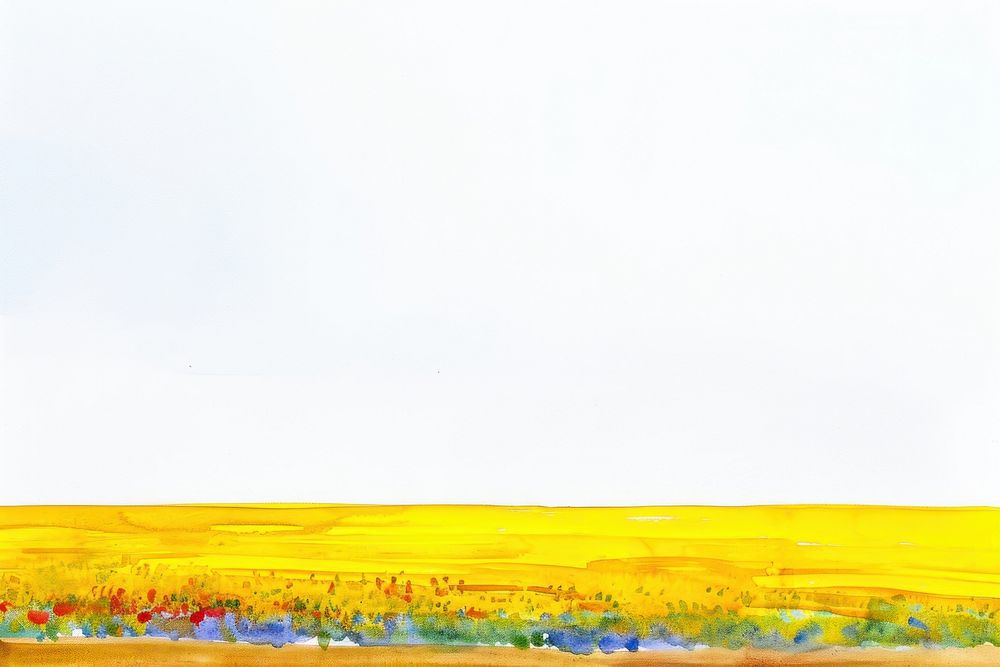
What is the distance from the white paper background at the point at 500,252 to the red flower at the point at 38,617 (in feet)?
1.14

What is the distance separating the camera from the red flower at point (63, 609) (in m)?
2.58

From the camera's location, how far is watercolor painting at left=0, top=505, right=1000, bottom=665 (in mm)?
2498

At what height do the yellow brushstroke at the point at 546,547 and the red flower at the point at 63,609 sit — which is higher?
the yellow brushstroke at the point at 546,547

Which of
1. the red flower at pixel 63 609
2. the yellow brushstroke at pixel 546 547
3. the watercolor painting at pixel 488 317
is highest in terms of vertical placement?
the watercolor painting at pixel 488 317

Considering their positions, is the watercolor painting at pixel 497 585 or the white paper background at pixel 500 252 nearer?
the watercolor painting at pixel 497 585

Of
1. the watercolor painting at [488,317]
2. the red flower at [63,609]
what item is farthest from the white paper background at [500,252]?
the red flower at [63,609]

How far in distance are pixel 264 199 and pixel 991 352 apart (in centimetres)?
235

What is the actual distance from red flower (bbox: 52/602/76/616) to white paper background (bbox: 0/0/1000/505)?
33 cm

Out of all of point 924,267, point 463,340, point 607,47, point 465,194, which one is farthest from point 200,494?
point 924,267

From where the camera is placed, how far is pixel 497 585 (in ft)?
8.38

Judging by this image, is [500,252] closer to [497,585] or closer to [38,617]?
[497,585]

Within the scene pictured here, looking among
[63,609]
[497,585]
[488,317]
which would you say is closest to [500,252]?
[488,317]

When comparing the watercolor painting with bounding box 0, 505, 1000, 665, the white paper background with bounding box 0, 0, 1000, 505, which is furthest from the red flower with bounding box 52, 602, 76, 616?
the white paper background with bounding box 0, 0, 1000, 505

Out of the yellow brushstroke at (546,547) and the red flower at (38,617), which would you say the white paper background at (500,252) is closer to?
the yellow brushstroke at (546,547)
